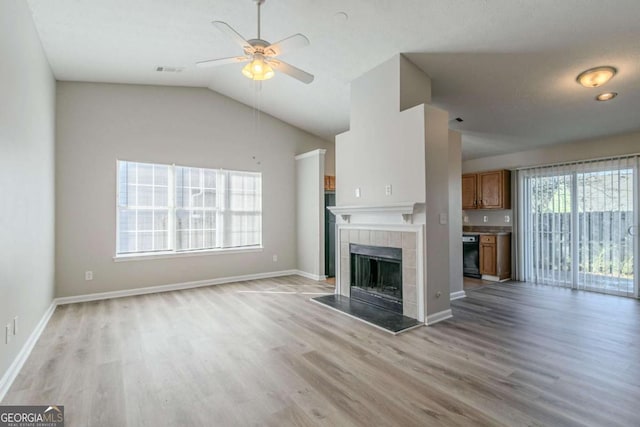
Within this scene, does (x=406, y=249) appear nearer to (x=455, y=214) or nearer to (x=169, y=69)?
(x=455, y=214)

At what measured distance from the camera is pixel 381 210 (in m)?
3.96

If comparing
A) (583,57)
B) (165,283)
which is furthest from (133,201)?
(583,57)

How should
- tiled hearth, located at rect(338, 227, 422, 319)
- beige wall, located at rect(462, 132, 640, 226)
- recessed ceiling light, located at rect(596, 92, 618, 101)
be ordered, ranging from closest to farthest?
tiled hearth, located at rect(338, 227, 422, 319)
recessed ceiling light, located at rect(596, 92, 618, 101)
beige wall, located at rect(462, 132, 640, 226)

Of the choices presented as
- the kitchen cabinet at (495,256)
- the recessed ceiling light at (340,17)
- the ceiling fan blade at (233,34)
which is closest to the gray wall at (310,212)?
the recessed ceiling light at (340,17)

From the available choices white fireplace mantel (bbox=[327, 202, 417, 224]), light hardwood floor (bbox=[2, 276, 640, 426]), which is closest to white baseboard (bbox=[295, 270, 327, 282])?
white fireplace mantel (bbox=[327, 202, 417, 224])

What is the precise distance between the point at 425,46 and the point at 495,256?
4251 mm

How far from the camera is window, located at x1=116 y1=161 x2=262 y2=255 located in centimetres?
500

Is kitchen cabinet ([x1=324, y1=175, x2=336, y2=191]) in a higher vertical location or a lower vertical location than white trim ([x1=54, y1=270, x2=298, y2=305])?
higher

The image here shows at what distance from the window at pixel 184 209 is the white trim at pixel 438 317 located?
371cm

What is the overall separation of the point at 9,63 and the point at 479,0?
396cm

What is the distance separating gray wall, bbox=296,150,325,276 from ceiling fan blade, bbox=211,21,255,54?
3.38 metres

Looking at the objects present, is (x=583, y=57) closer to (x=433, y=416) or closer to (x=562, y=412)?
(x=562, y=412)

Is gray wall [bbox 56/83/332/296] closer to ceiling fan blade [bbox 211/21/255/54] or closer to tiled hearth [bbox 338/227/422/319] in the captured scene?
tiled hearth [bbox 338/227/422/319]

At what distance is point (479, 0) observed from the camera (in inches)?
110
